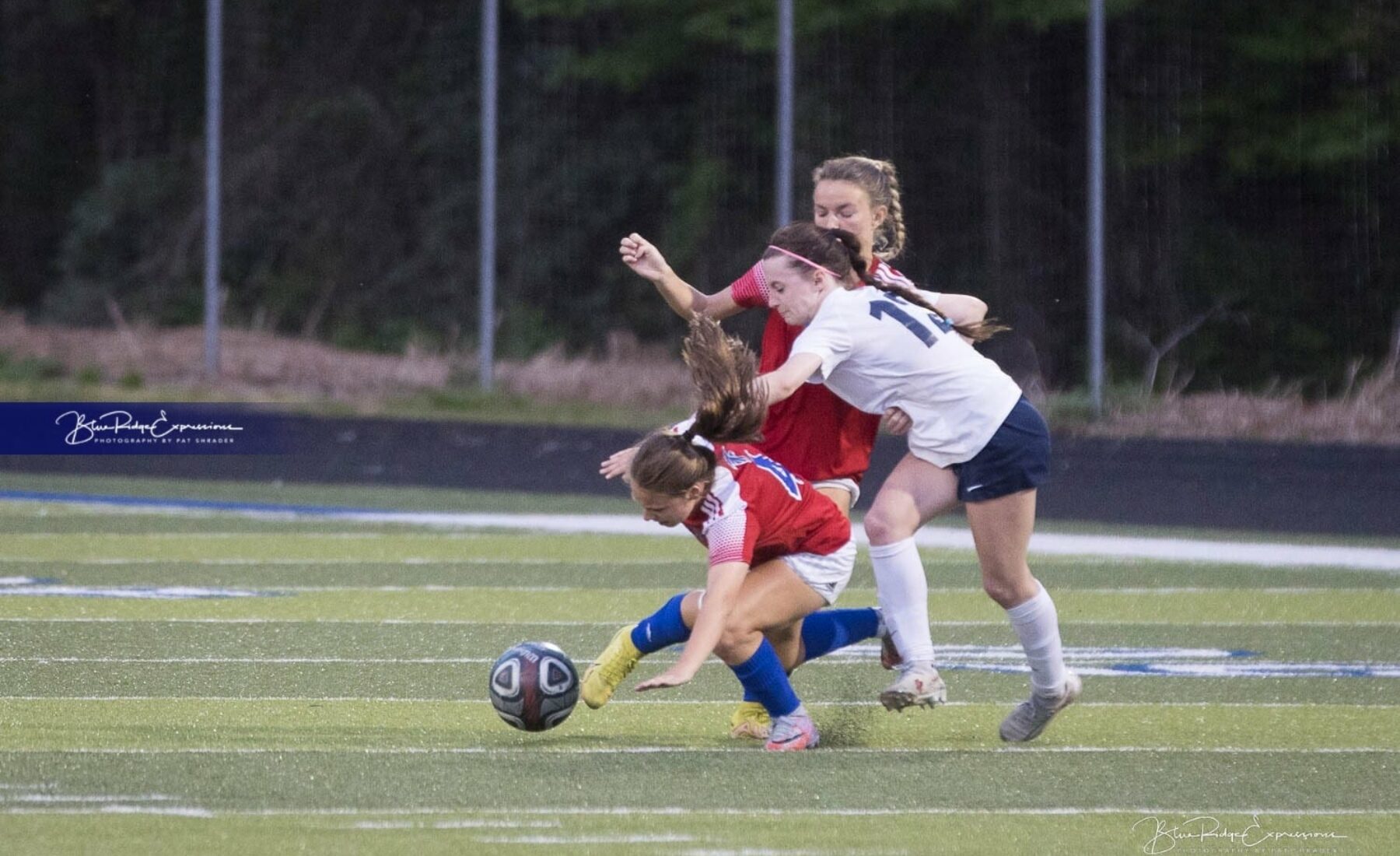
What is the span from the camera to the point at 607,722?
21.7 feet

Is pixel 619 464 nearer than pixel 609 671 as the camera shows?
Yes

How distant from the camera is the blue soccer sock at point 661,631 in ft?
20.0

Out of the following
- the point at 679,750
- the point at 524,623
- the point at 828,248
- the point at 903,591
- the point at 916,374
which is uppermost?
the point at 828,248

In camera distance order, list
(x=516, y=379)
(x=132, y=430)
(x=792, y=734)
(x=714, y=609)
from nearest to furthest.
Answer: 1. (x=714, y=609)
2. (x=792, y=734)
3. (x=132, y=430)
4. (x=516, y=379)

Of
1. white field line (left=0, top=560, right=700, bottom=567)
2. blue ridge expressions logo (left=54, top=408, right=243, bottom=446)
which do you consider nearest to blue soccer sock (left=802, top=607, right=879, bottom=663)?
white field line (left=0, top=560, right=700, bottom=567)

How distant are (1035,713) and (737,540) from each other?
41.6 inches

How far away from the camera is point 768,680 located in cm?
605

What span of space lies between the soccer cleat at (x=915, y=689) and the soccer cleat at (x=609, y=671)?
0.71 metres

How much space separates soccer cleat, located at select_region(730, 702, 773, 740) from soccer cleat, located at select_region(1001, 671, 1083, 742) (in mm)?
690

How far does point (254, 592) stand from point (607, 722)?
12.6ft

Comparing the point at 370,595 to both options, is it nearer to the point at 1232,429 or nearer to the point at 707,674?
the point at 707,674

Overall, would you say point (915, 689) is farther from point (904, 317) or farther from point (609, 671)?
point (904, 317)

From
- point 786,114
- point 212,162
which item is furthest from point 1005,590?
point 212,162

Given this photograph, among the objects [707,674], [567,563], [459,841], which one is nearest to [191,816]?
[459,841]
